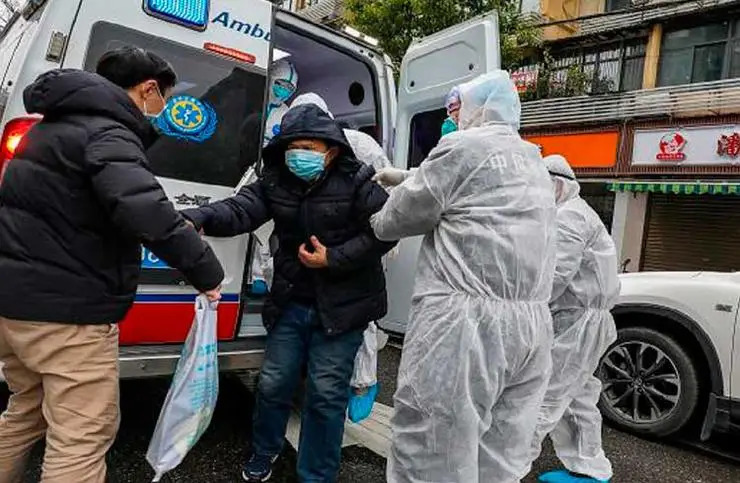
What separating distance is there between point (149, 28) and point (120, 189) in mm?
1150

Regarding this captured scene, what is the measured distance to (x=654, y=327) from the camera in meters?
4.18

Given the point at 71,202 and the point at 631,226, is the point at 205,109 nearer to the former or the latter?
the point at 71,202

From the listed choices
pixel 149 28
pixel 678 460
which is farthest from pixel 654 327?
pixel 149 28

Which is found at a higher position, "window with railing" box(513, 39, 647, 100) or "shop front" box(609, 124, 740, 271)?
"window with railing" box(513, 39, 647, 100)

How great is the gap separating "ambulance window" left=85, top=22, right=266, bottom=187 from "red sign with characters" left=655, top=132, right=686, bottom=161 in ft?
39.5

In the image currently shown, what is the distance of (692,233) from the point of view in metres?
13.1

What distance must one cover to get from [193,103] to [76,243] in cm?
113

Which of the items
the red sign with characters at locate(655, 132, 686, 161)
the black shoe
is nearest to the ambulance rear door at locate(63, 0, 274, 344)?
the black shoe

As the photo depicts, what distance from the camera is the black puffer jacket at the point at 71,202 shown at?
1812 mm

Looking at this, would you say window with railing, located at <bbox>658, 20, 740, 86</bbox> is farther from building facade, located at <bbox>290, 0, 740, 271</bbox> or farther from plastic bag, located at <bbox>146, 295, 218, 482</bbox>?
plastic bag, located at <bbox>146, 295, 218, 482</bbox>

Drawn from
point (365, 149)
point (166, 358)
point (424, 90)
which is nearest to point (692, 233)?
point (424, 90)

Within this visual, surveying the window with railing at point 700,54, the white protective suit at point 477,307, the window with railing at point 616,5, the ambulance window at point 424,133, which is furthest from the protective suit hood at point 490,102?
the window with railing at point 616,5

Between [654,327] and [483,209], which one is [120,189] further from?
[654,327]

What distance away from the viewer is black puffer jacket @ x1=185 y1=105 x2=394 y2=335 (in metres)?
2.62
